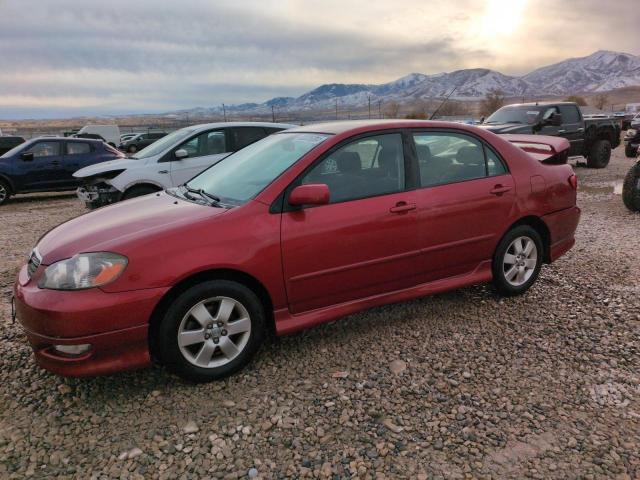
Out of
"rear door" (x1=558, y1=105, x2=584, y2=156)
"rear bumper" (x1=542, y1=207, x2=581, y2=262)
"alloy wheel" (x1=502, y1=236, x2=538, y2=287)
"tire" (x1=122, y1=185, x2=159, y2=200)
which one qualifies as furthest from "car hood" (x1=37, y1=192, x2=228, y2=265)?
"rear door" (x1=558, y1=105, x2=584, y2=156)

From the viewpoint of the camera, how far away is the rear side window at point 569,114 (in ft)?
40.0

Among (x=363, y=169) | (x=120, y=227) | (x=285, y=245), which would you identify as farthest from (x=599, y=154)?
(x=120, y=227)

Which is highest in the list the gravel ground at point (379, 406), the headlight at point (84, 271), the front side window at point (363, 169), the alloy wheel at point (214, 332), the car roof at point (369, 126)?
the car roof at point (369, 126)

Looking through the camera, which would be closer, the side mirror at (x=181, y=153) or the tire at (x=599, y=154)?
the side mirror at (x=181, y=153)

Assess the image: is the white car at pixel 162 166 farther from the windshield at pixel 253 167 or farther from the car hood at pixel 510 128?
the car hood at pixel 510 128

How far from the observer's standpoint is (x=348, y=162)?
347cm

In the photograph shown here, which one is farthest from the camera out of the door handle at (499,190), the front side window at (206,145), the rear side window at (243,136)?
the rear side window at (243,136)

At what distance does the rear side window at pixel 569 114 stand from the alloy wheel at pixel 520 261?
377 inches

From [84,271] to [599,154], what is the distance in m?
14.0

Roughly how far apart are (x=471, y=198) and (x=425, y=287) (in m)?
0.80

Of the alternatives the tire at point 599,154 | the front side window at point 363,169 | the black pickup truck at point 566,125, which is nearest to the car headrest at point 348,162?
the front side window at point 363,169

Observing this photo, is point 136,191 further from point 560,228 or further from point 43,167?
point 560,228

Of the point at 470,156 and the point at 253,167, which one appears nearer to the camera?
the point at 253,167

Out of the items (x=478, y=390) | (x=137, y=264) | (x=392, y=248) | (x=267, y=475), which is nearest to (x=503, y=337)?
(x=478, y=390)
